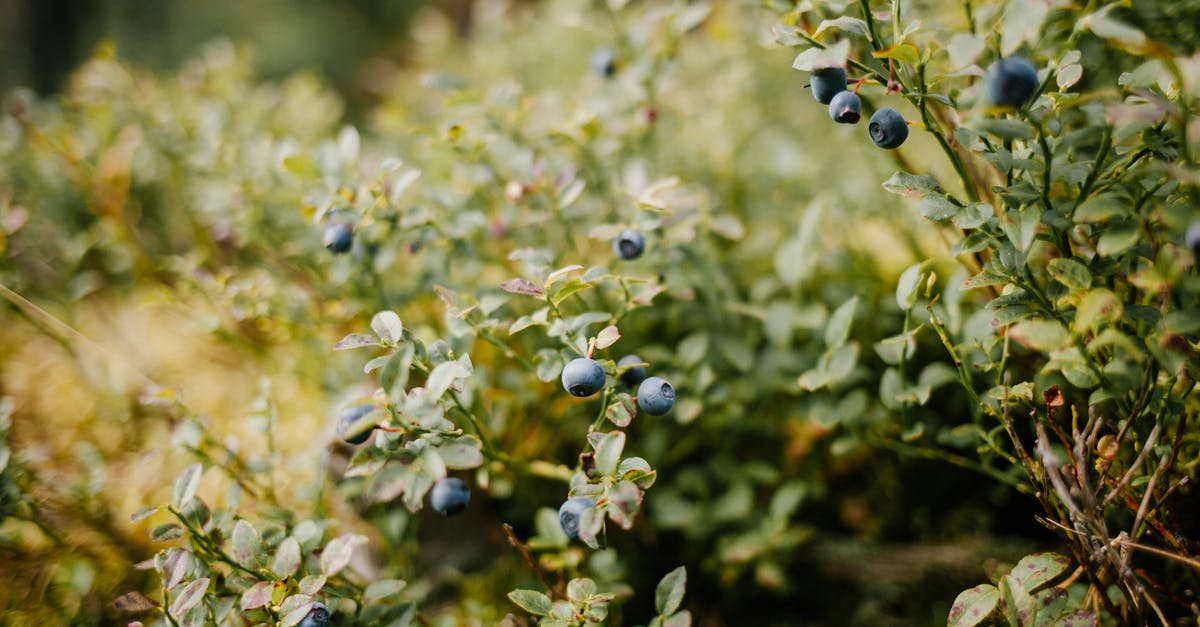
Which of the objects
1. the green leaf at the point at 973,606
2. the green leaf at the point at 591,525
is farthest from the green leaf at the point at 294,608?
the green leaf at the point at 973,606

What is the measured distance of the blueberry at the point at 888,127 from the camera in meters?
0.77

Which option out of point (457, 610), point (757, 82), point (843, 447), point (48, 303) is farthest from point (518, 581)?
point (757, 82)

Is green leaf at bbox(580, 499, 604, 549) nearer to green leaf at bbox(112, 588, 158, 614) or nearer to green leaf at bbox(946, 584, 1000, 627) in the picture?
green leaf at bbox(946, 584, 1000, 627)

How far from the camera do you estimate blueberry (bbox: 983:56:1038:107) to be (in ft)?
2.01

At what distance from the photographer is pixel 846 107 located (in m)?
0.73

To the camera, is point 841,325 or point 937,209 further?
point 841,325

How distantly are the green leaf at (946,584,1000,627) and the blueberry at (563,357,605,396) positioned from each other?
50 cm

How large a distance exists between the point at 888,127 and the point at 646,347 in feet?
1.72

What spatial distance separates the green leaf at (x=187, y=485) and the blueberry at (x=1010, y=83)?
102cm

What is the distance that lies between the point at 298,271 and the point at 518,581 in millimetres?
896

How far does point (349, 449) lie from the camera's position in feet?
4.49

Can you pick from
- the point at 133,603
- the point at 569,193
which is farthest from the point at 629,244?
the point at 133,603

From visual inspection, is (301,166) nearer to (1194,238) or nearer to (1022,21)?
(1022,21)

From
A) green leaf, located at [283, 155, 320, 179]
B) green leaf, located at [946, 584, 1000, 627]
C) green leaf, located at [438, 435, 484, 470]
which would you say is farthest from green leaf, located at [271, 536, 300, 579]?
green leaf, located at [946, 584, 1000, 627]
